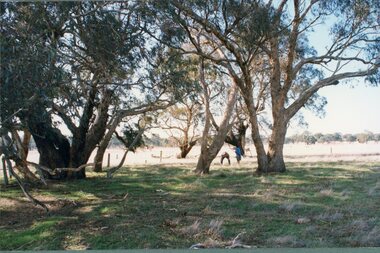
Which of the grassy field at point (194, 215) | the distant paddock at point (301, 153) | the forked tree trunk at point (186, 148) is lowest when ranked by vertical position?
the grassy field at point (194, 215)

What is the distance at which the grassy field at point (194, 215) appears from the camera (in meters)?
3.29

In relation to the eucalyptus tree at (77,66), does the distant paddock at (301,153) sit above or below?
below

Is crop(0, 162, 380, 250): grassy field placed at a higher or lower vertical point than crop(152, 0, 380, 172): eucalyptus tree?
lower

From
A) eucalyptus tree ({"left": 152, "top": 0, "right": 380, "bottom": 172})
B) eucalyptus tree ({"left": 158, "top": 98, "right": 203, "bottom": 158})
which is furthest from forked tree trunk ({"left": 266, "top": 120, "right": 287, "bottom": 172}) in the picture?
eucalyptus tree ({"left": 158, "top": 98, "right": 203, "bottom": 158})

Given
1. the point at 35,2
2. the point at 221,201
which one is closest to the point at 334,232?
the point at 221,201

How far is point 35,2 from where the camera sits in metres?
4.00

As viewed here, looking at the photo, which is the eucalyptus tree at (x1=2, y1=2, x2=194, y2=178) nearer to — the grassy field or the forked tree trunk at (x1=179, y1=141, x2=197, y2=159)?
the grassy field

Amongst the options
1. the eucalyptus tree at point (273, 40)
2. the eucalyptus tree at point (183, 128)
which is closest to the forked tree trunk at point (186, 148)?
the eucalyptus tree at point (183, 128)

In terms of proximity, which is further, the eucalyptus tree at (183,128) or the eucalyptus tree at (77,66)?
the eucalyptus tree at (183,128)

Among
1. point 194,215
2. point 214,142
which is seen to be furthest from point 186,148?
point 194,215

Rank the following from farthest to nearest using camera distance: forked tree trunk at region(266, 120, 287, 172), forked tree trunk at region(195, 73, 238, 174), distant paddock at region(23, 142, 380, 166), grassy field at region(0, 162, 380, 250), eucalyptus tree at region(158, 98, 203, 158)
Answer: eucalyptus tree at region(158, 98, 203, 158) < forked tree trunk at region(195, 73, 238, 174) < forked tree trunk at region(266, 120, 287, 172) < distant paddock at region(23, 142, 380, 166) < grassy field at region(0, 162, 380, 250)

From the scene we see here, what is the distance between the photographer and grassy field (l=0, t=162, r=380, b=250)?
3287 millimetres

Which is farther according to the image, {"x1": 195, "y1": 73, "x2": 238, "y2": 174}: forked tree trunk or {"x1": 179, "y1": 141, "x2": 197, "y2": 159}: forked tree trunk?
{"x1": 179, "y1": 141, "x2": 197, "y2": 159}: forked tree trunk

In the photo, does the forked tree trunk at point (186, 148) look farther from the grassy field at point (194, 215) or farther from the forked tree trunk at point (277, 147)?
the grassy field at point (194, 215)
